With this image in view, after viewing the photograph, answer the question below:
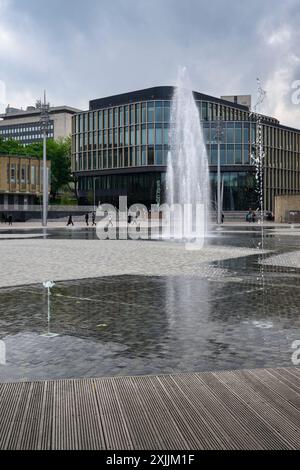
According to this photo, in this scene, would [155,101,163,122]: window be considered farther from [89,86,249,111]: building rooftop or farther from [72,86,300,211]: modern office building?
[89,86,249,111]: building rooftop

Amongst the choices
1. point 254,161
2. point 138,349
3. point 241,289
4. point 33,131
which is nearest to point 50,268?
point 241,289

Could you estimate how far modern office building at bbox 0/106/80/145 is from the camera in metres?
167

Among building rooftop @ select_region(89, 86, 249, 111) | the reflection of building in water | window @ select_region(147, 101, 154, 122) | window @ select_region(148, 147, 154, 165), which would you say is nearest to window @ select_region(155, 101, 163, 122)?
window @ select_region(147, 101, 154, 122)

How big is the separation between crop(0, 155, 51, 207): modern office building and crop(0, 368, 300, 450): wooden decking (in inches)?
2804

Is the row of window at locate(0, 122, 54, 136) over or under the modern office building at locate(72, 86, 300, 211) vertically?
over

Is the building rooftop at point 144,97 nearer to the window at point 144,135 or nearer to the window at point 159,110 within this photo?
the window at point 159,110

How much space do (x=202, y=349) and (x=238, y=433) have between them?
8.57ft

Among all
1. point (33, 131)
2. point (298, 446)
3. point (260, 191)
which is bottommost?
point (298, 446)

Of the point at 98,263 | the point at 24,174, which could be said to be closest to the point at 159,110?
the point at 24,174

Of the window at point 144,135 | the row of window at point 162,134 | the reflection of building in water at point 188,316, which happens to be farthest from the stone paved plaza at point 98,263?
the window at point 144,135

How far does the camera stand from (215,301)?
10.1 metres

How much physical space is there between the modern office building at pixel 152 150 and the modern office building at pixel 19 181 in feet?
48.3

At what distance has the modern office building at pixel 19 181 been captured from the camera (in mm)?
77562
